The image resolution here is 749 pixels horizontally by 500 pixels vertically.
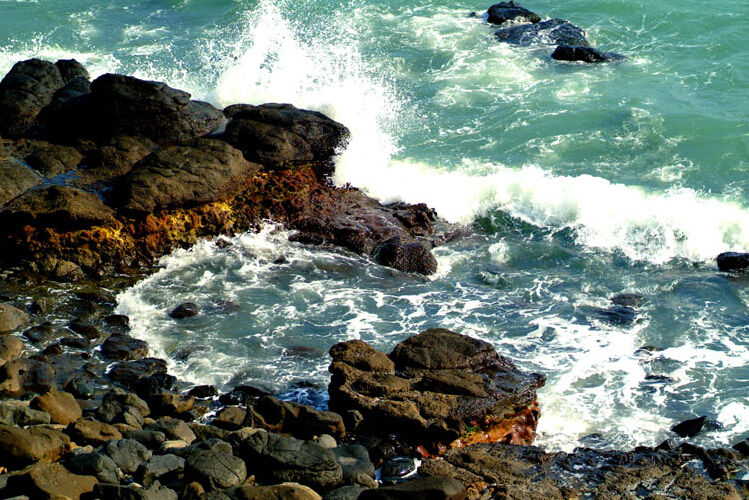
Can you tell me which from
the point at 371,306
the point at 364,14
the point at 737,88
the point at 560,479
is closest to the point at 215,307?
the point at 371,306

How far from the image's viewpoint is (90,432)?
27.3 ft

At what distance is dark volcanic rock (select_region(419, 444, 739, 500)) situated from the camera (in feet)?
27.2

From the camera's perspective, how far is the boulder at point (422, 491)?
727cm

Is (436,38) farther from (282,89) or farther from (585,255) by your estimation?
(585,255)

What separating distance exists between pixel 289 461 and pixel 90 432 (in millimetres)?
2014

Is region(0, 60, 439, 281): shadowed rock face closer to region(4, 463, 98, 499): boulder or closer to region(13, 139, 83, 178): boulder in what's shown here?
region(13, 139, 83, 178): boulder

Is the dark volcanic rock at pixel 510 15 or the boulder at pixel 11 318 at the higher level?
the dark volcanic rock at pixel 510 15

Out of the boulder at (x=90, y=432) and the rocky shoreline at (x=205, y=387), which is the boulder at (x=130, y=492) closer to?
the rocky shoreline at (x=205, y=387)

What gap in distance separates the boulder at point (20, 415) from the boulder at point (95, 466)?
108 cm

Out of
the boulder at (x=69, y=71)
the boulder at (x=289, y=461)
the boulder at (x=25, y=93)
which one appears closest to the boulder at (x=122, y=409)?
the boulder at (x=289, y=461)

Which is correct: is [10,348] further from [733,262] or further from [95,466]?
[733,262]

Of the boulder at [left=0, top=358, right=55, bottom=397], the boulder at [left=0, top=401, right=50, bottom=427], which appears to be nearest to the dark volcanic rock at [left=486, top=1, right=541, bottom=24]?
the boulder at [left=0, top=358, right=55, bottom=397]

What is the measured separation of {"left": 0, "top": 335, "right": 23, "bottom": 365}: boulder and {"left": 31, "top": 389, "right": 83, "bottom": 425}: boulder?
1.45m

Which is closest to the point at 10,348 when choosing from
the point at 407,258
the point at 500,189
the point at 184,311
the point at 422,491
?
the point at 184,311
